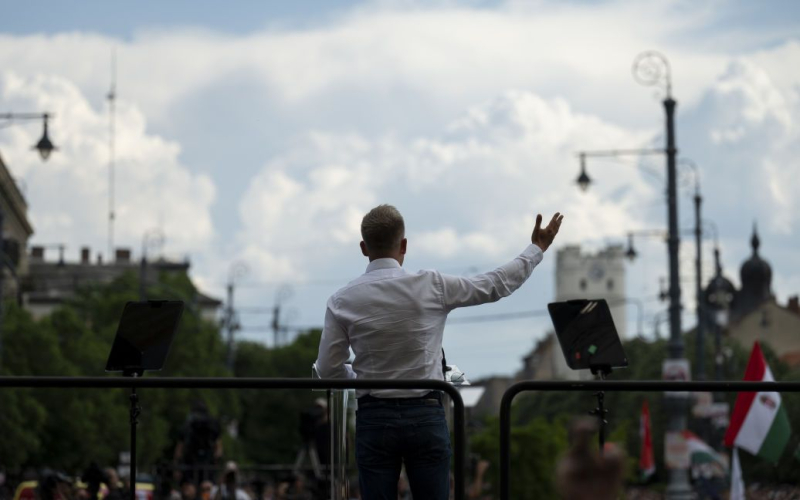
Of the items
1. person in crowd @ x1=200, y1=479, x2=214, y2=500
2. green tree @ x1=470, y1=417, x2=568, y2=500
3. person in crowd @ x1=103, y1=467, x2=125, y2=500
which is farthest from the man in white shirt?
green tree @ x1=470, y1=417, x2=568, y2=500

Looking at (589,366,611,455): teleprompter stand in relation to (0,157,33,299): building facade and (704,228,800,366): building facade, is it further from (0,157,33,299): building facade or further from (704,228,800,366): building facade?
(704,228,800,366): building facade

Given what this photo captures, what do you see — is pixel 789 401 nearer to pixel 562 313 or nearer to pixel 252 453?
pixel 252 453

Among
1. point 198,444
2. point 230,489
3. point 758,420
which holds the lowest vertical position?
point 230,489

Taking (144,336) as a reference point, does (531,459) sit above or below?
below

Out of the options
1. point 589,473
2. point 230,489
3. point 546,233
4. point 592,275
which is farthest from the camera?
point 592,275

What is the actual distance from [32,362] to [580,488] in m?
49.2

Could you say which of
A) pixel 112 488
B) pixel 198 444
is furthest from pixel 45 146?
pixel 112 488

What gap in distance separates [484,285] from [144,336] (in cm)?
193

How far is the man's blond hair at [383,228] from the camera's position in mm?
6770

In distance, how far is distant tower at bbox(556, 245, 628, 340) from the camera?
193 metres

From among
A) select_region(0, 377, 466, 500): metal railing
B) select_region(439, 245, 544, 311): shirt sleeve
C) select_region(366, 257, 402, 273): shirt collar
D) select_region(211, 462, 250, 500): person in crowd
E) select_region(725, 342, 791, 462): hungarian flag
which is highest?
select_region(366, 257, 402, 273): shirt collar

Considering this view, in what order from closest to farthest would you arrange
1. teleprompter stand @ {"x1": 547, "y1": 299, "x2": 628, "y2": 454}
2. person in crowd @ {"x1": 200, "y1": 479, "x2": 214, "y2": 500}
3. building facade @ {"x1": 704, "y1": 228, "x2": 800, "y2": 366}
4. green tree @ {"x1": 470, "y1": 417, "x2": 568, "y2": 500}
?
teleprompter stand @ {"x1": 547, "y1": 299, "x2": 628, "y2": 454}, person in crowd @ {"x1": 200, "y1": 479, "x2": 214, "y2": 500}, green tree @ {"x1": 470, "y1": 417, "x2": 568, "y2": 500}, building facade @ {"x1": 704, "y1": 228, "x2": 800, "y2": 366}

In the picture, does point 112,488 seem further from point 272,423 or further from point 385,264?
point 272,423

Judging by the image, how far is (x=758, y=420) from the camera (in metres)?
14.1
